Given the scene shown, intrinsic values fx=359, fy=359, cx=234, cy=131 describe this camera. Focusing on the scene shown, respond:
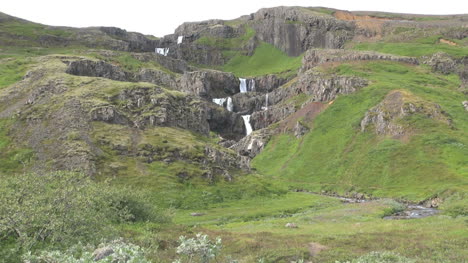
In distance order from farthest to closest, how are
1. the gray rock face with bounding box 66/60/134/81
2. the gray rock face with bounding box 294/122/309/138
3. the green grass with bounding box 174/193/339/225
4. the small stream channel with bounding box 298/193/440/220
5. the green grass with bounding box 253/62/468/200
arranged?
the gray rock face with bounding box 66/60/134/81
the gray rock face with bounding box 294/122/309/138
the green grass with bounding box 253/62/468/200
the green grass with bounding box 174/193/339/225
the small stream channel with bounding box 298/193/440/220

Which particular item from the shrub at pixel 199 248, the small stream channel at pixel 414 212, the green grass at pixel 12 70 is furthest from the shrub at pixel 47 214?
the green grass at pixel 12 70

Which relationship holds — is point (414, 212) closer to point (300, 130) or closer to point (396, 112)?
point (396, 112)

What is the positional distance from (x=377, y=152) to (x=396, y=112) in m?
23.2

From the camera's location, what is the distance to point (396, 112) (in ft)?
474

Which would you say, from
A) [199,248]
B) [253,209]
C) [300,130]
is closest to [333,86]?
[300,130]

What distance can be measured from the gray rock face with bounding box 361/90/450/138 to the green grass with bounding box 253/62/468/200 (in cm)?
357

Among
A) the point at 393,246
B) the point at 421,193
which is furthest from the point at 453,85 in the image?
the point at 393,246

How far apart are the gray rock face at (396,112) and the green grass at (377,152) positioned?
3572mm

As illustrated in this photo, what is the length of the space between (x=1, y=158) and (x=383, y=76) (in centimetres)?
17302

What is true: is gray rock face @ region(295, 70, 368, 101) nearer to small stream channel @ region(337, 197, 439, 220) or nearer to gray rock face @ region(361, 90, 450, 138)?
gray rock face @ region(361, 90, 450, 138)

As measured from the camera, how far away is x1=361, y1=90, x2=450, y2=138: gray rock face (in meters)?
139

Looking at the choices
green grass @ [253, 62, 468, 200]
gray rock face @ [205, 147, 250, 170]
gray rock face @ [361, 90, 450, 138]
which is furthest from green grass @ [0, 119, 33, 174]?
gray rock face @ [361, 90, 450, 138]

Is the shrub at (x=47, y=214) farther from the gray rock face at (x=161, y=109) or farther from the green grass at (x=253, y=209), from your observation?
the gray rock face at (x=161, y=109)

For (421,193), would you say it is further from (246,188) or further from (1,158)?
(1,158)
